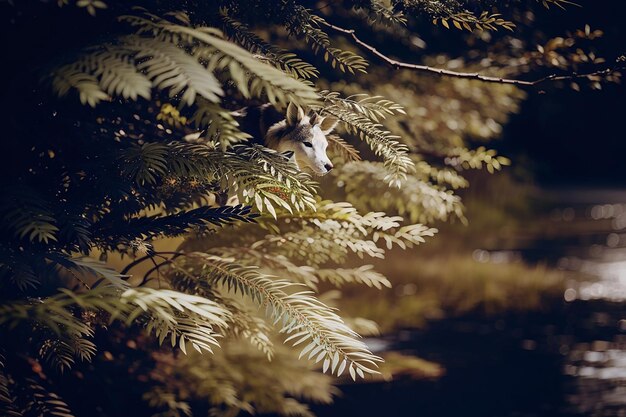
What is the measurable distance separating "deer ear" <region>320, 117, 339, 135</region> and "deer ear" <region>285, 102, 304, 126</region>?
8cm

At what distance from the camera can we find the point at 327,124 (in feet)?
6.91

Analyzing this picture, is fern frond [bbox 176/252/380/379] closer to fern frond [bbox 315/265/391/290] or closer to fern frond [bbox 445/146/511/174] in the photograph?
fern frond [bbox 315/265/391/290]

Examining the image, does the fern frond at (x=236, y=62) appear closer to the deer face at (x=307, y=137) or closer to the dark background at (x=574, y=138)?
the deer face at (x=307, y=137)

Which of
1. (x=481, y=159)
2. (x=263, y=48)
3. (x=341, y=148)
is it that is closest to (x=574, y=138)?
(x=481, y=159)

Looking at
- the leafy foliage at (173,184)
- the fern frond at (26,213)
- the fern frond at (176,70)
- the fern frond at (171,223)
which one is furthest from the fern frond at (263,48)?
the fern frond at (26,213)

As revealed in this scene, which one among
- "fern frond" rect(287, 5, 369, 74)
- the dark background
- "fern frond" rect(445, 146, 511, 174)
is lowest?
"fern frond" rect(287, 5, 369, 74)

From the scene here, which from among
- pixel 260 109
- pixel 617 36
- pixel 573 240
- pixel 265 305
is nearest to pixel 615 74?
pixel 260 109

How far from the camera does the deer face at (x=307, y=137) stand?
2.07 metres

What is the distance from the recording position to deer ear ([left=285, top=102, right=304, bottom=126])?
6.66ft

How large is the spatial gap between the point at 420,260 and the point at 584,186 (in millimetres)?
13417

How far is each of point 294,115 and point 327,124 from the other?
0.39 feet

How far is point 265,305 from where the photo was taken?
180cm

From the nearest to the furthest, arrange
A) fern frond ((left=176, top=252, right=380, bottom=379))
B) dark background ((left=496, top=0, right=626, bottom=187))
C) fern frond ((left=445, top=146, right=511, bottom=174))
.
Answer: fern frond ((left=176, top=252, right=380, bottom=379)) < fern frond ((left=445, top=146, right=511, bottom=174)) < dark background ((left=496, top=0, right=626, bottom=187))

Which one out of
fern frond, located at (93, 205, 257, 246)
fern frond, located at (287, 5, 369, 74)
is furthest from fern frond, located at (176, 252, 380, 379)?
fern frond, located at (287, 5, 369, 74)
